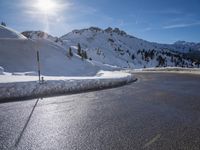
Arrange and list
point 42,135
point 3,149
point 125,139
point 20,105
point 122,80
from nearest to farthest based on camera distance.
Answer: point 3,149
point 125,139
point 42,135
point 20,105
point 122,80

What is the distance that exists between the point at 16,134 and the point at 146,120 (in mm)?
3954

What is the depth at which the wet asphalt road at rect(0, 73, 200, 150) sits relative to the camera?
5.01 metres

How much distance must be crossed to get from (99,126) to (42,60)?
72.8 meters

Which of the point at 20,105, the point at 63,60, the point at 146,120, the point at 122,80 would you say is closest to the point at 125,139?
the point at 146,120

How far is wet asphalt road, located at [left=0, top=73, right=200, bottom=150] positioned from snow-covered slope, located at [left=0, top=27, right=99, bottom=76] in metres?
56.7

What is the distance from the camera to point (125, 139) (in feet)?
17.4

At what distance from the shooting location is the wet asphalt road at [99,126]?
16.4 feet

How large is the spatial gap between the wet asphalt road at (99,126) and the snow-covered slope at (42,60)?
56.7m

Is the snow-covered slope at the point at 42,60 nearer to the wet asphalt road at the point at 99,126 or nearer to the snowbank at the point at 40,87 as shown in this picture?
the snowbank at the point at 40,87

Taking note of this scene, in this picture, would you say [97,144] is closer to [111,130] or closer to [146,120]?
[111,130]

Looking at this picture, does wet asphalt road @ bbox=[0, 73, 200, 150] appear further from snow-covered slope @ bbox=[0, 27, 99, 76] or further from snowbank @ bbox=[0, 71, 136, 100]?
snow-covered slope @ bbox=[0, 27, 99, 76]

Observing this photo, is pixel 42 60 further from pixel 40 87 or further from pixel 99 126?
pixel 99 126

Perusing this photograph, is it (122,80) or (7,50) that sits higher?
(7,50)

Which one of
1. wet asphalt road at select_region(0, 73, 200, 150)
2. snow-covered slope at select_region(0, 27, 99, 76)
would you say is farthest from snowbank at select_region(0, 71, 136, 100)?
snow-covered slope at select_region(0, 27, 99, 76)
